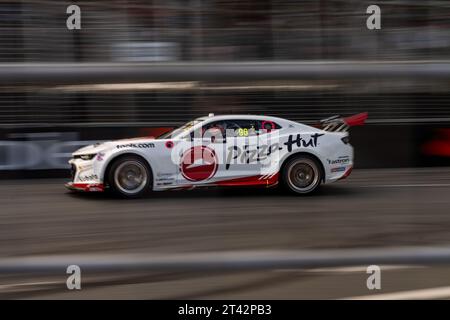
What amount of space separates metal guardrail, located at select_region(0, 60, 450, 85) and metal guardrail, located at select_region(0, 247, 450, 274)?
16.3 inches

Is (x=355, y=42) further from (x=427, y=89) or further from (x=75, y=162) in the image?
(x=75, y=162)

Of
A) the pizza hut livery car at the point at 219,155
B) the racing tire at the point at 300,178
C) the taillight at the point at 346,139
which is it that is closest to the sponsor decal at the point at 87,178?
the pizza hut livery car at the point at 219,155

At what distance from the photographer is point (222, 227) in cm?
141

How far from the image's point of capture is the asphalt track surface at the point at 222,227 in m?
1.40

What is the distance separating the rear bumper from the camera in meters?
1.47

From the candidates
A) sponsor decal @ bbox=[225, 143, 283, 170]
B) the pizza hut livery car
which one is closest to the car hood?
the pizza hut livery car

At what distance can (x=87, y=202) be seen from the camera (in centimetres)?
142

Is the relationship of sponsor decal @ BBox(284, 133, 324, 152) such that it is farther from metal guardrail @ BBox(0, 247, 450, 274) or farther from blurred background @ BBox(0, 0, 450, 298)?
metal guardrail @ BBox(0, 247, 450, 274)

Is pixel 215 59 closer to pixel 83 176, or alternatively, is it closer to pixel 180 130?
pixel 180 130

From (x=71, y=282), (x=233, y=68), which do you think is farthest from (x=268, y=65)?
(x=71, y=282)

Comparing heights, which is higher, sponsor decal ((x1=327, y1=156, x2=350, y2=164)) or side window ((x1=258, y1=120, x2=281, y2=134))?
side window ((x1=258, y1=120, x2=281, y2=134))

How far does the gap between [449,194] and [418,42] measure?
39 centimetres

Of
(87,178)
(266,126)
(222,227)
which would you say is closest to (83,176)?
(87,178)

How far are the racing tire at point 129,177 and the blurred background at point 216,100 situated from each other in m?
0.10
